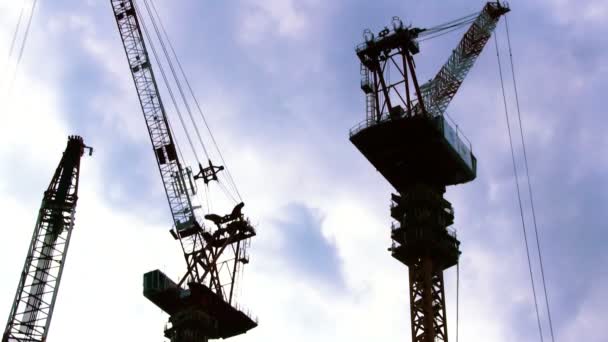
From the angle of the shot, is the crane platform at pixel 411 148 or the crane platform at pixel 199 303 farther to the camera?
the crane platform at pixel 199 303

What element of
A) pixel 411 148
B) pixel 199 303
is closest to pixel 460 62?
pixel 411 148

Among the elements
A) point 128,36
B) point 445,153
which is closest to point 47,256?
point 128,36

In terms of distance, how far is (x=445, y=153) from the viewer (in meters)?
113

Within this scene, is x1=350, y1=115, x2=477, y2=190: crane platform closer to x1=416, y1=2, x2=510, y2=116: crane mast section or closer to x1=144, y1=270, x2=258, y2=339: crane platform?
x1=416, y1=2, x2=510, y2=116: crane mast section

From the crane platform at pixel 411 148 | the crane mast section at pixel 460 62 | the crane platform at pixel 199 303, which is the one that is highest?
the crane mast section at pixel 460 62

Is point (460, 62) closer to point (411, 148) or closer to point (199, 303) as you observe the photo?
point (411, 148)

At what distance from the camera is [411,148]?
113 m

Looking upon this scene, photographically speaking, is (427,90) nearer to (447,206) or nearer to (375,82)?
(375,82)

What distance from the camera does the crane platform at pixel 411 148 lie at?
112m

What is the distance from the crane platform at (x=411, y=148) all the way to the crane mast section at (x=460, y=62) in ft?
16.8

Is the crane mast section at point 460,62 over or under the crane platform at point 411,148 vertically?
over

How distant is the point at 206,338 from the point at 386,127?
34404 mm

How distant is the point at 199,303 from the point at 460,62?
43.2m

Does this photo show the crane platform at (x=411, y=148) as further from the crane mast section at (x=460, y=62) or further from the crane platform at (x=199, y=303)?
the crane platform at (x=199, y=303)
